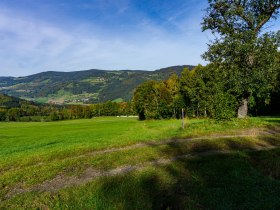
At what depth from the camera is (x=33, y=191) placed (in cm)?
1276

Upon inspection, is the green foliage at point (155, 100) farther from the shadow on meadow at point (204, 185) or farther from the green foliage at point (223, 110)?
the shadow on meadow at point (204, 185)

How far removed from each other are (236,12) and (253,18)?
1.93 metres

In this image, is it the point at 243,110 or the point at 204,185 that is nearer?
the point at 204,185

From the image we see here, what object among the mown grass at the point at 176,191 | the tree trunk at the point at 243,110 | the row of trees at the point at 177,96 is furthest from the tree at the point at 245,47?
the row of trees at the point at 177,96

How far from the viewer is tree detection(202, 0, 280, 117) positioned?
32094mm

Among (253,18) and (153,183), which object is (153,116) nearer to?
(253,18)

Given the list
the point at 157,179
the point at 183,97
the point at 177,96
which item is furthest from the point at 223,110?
the point at 177,96

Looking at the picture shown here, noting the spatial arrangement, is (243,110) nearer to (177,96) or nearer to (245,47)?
(245,47)

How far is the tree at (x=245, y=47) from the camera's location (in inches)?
1264

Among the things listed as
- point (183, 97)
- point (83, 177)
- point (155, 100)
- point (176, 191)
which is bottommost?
point (155, 100)

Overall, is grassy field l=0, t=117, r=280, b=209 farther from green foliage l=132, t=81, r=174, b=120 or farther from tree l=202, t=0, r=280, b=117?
green foliage l=132, t=81, r=174, b=120

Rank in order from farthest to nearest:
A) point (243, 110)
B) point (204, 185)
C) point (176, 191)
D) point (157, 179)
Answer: point (243, 110), point (157, 179), point (204, 185), point (176, 191)

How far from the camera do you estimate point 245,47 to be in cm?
3148

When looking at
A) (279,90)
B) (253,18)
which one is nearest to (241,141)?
(253,18)
